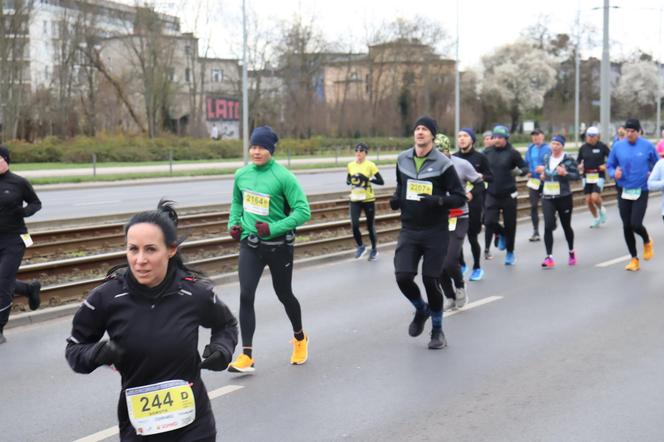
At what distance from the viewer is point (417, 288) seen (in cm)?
771

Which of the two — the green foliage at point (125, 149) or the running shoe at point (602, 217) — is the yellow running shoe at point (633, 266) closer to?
the running shoe at point (602, 217)

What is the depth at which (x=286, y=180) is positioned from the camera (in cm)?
695

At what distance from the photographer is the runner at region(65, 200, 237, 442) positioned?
344cm

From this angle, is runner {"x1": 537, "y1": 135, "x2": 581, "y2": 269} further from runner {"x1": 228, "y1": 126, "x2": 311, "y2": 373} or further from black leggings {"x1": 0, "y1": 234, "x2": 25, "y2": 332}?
black leggings {"x1": 0, "y1": 234, "x2": 25, "y2": 332}

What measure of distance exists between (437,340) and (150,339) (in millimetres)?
4781

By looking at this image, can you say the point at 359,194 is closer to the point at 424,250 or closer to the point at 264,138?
the point at 424,250

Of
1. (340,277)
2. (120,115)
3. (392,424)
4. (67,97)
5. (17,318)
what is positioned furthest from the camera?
(120,115)

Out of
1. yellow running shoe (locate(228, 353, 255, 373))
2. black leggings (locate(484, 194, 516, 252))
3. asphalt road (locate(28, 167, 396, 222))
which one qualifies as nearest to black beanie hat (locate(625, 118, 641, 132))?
black leggings (locate(484, 194, 516, 252))

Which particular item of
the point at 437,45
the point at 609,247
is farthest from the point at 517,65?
the point at 609,247

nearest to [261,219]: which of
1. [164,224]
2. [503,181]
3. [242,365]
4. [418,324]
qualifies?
[242,365]

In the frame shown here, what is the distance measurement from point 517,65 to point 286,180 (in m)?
83.5

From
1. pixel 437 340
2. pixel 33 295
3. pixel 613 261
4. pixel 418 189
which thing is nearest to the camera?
pixel 418 189

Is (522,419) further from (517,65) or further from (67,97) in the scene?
(517,65)

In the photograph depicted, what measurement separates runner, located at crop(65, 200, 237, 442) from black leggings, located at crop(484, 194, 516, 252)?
9499 millimetres
